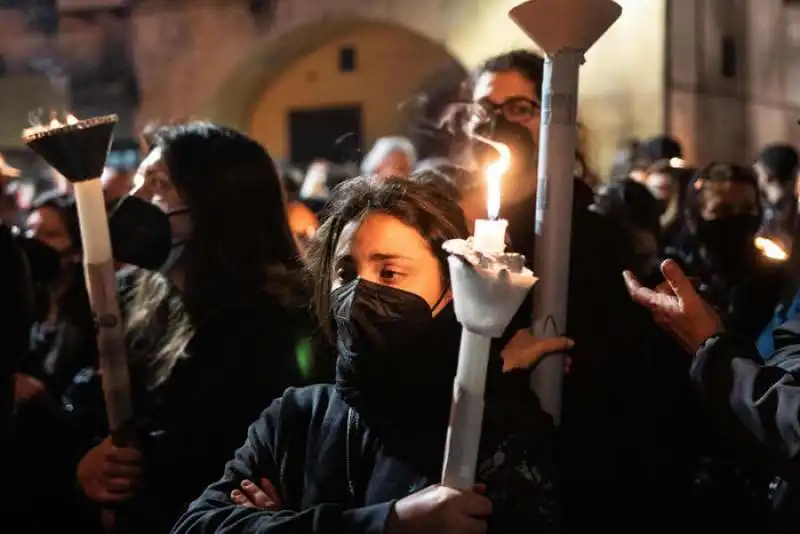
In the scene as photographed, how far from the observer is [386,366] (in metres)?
1.48

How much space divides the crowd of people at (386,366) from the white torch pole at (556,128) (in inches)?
2.9

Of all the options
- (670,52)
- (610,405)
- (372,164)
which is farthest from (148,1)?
(610,405)

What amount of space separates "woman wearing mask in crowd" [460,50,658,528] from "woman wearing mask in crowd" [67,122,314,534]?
0.55 metres

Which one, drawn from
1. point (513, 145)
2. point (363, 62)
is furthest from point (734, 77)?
point (513, 145)

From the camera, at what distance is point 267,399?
2127mm

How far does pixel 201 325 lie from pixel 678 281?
1.15 meters

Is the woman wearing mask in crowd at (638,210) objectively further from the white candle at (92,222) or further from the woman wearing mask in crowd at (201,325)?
the white candle at (92,222)

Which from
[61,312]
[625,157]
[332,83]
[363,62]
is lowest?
[61,312]

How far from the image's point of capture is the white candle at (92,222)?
2035mm

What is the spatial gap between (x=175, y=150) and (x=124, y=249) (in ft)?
0.95

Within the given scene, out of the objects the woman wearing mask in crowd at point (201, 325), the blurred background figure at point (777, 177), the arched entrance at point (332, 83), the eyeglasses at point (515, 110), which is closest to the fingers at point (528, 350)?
the woman wearing mask in crowd at point (201, 325)

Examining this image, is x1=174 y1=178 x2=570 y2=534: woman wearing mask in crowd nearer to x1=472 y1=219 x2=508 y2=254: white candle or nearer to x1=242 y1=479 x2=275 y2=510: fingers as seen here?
x1=242 y1=479 x2=275 y2=510: fingers

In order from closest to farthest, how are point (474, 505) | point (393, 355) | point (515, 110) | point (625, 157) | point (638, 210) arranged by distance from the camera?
point (474, 505) → point (393, 355) → point (515, 110) → point (638, 210) → point (625, 157)

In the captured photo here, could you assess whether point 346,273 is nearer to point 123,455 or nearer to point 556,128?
point 556,128
